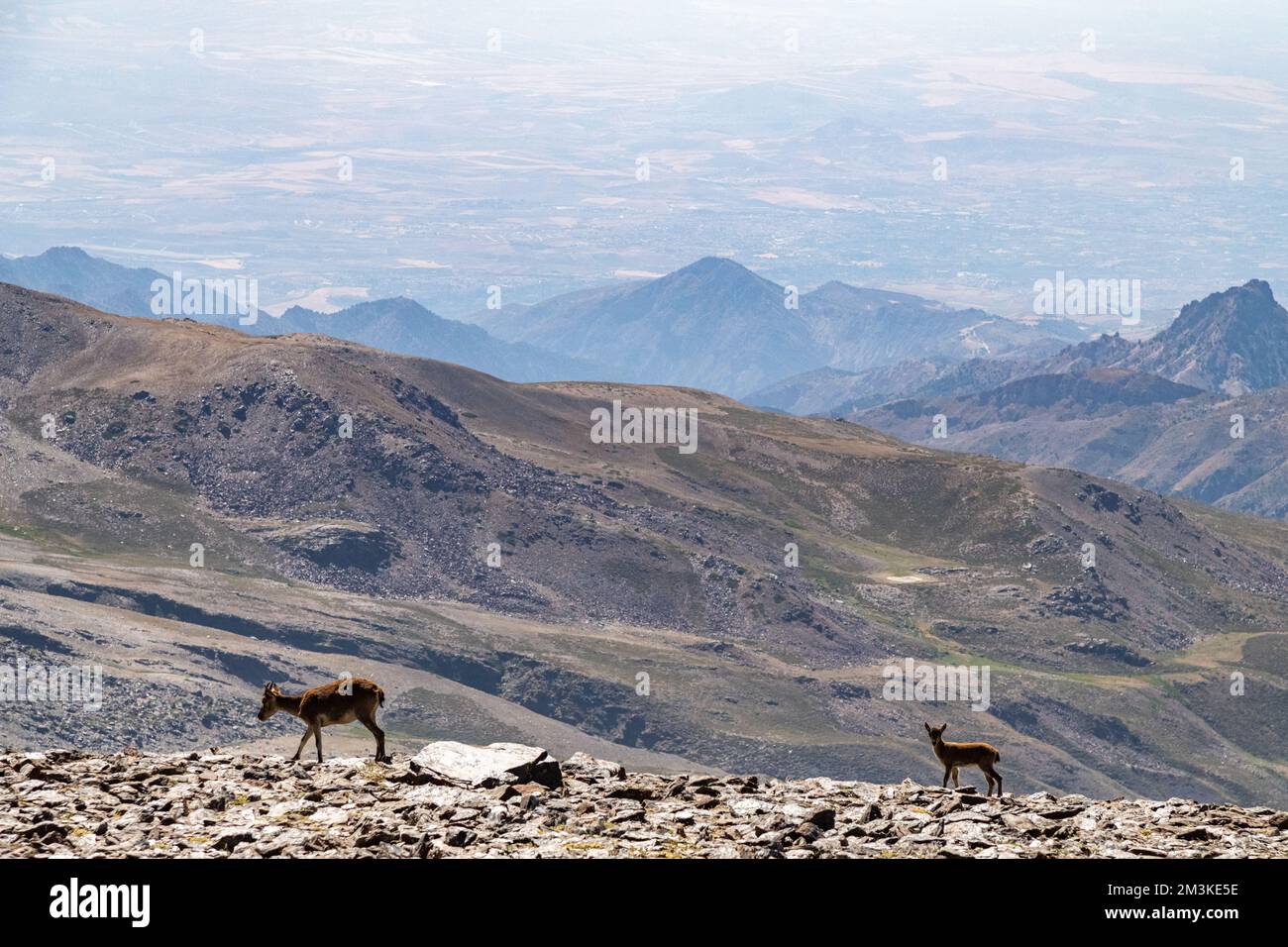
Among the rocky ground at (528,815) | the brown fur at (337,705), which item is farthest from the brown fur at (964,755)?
the brown fur at (337,705)

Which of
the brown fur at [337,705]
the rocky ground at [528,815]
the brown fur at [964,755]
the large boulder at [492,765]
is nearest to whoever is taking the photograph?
the rocky ground at [528,815]

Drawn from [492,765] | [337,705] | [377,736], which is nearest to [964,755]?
[492,765]

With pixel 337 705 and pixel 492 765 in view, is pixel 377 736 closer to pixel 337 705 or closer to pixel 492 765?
pixel 337 705

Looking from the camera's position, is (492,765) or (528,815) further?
(492,765)

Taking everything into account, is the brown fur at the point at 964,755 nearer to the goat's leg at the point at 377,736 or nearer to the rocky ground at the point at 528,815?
the rocky ground at the point at 528,815

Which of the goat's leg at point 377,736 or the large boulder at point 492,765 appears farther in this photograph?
the goat's leg at point 377,736
